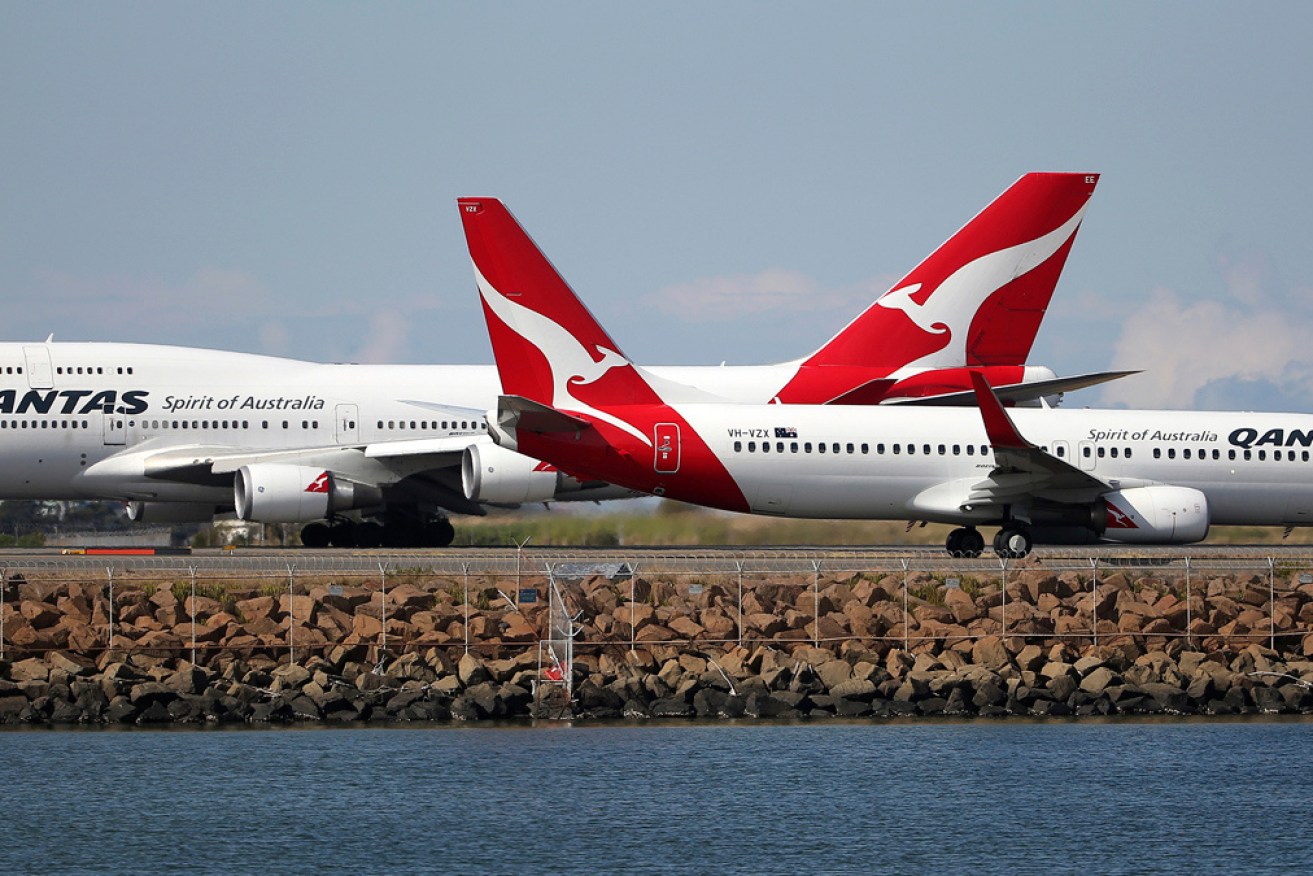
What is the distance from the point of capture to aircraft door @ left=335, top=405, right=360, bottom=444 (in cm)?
5222

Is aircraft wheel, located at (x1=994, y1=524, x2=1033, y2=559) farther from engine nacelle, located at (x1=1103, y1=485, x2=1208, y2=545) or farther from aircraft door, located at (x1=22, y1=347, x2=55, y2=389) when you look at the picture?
aircraft door, located at (x1=22, y1=347, x2=55, y2=389)

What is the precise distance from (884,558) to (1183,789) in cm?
1518

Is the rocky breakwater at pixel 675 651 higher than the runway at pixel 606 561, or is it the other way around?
the runway at pixel 606 561

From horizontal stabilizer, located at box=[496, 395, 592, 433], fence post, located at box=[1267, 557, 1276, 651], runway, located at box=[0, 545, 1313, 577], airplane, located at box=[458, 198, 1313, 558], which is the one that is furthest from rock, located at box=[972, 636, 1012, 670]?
Result: horizontal stabilizer, located at box=[496, 395, 592, 433]

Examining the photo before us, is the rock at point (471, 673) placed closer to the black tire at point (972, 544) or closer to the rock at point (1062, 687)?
the rock at point (1062, 687)

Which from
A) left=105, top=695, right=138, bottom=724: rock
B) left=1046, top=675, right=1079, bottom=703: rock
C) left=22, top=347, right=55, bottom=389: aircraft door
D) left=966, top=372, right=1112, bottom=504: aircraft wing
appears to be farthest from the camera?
left=22, top=347, right=55, bottom=389: aircraft door

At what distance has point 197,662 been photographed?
38438 mm

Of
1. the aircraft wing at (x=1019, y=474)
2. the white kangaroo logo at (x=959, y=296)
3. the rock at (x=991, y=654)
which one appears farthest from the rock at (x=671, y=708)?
the white kangaroo logo at (x=959, y=296)

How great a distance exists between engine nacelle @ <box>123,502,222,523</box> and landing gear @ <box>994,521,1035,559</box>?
19307mm

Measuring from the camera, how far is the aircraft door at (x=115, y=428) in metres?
50.7

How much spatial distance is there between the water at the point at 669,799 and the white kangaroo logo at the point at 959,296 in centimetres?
1836

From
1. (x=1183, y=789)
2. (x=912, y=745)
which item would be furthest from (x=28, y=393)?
(x=1183, y=789)

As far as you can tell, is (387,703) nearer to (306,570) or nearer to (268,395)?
(306,570)

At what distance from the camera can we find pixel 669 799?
31.2m
